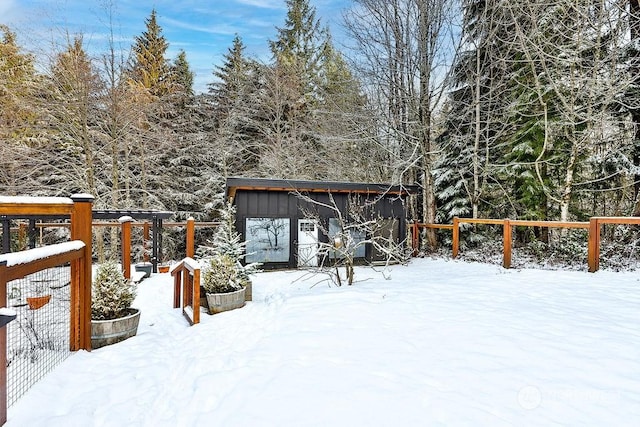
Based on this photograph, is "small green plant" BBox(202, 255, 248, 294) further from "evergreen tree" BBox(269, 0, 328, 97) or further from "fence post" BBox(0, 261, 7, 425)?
"evergreen tree" BBox(269, 0, 328, 97)

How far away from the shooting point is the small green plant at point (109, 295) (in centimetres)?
340

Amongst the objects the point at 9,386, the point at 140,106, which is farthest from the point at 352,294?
the point at 140,106

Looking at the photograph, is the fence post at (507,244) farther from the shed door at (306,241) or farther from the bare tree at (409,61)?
the shed door at (306,241)

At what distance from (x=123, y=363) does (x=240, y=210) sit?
467 centimetres

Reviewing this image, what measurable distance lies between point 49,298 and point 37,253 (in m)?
1.67

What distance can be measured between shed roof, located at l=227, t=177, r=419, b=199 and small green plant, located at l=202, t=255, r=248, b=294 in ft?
8.38

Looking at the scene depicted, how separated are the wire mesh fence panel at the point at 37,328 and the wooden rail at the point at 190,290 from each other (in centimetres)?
129

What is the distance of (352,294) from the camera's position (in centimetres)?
462

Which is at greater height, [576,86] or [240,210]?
[576,86]

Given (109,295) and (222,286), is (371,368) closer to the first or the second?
(109,295)

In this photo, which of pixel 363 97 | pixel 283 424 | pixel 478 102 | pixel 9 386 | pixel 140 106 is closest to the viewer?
pixel 283 424

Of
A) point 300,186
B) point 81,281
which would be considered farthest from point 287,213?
point 81,281

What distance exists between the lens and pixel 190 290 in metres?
4.68

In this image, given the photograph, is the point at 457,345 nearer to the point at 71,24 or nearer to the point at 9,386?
the point at 9,386
